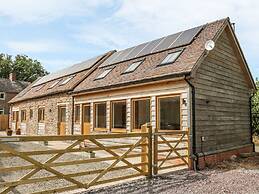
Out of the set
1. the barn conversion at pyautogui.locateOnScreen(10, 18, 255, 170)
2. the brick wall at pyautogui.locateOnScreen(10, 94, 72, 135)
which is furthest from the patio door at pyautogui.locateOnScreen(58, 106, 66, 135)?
the barn conversion at pyautogui.locateOnScreen(10, 18, 255, 170)

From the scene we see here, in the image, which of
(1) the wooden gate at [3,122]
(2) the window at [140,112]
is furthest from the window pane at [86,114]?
(1) the wooden gate at [3,122]

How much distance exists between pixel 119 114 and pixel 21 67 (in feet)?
174

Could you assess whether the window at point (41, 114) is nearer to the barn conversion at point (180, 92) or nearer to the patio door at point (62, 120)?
the patio door at point (62, 120)

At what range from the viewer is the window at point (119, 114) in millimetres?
12520

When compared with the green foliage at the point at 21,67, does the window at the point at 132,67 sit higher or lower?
lower

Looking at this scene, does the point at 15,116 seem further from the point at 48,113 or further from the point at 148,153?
the point at 148,153

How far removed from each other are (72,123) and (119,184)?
9847mm

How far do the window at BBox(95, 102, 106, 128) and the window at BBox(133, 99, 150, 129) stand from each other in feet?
7.68

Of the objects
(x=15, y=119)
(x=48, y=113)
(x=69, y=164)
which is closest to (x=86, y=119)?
(x=48, y=113)

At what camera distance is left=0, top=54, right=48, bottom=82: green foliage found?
58.7 meters

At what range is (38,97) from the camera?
21141 mm

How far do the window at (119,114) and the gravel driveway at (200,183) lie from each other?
14.3ft

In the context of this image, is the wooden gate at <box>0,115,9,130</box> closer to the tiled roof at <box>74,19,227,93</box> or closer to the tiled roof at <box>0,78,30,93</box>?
the tiled roof at <box>0,78,30,93</box>

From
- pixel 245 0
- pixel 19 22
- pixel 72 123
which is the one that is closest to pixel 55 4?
pixel 19 22
